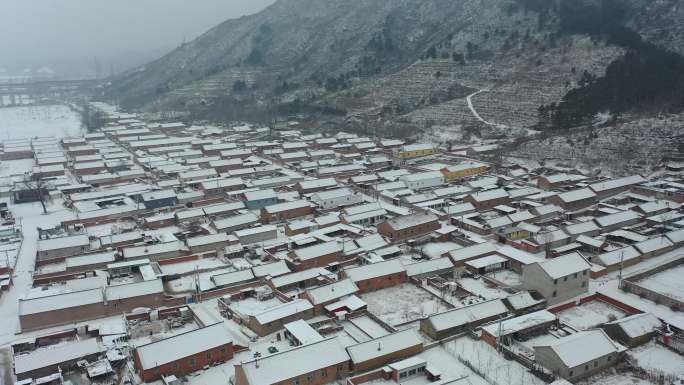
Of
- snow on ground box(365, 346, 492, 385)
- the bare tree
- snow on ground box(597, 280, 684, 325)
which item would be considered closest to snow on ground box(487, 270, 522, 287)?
snow on ground box(597, 280, 684, 325)

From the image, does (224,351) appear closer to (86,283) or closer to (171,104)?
(86,283)

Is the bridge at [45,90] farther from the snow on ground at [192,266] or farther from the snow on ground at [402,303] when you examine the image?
the snow on ground at [402,303]

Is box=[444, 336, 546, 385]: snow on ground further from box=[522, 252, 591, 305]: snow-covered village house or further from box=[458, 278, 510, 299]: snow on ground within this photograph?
box=[522, 252, 591, 305]: snow-covered village house

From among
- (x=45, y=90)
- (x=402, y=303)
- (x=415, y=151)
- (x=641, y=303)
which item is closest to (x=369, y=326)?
(x=402, y=303)

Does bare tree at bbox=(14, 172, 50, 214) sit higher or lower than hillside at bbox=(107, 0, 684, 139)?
lower

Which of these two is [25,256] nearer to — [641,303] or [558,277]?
[558,277]

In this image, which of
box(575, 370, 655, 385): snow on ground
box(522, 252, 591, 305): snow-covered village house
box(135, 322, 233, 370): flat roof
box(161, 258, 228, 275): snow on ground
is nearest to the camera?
box(575, 370, 655, 385): snow on ground

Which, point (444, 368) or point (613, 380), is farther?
point (444, 368)
